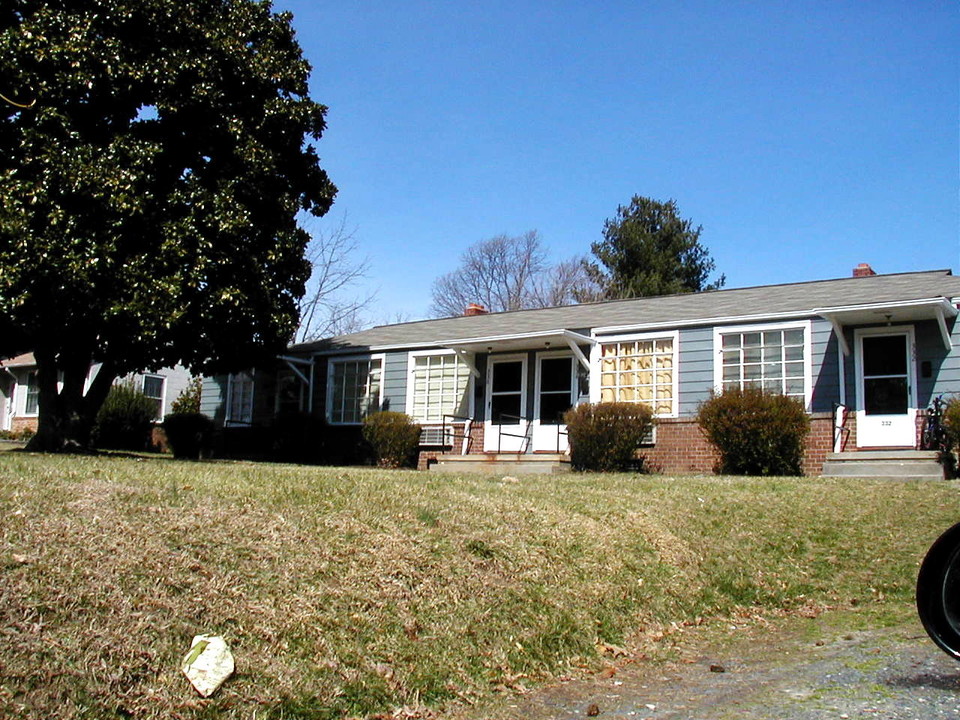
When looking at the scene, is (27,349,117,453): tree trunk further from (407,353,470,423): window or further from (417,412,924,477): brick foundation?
(417,412,924,477): brick foundation

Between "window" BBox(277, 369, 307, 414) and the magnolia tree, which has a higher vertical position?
the magnolia tree

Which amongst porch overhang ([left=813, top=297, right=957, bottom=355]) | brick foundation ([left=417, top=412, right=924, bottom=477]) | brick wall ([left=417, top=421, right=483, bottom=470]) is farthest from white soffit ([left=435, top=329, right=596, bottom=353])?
porch overhang ([left=813, top=297, right=957, bottom=355])

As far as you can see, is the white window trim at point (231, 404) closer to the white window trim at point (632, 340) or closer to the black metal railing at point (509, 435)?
the black metal railing at point (509, 435)

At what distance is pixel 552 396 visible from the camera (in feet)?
60.8

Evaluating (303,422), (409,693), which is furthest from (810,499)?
(303,422)

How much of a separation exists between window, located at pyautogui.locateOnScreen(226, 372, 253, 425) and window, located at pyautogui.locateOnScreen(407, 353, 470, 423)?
16.4 feet

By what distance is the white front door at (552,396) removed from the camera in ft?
60.1

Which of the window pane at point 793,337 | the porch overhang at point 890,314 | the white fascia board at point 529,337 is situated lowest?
the window pane at point 793,337

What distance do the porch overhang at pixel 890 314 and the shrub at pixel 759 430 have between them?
147 centimetres

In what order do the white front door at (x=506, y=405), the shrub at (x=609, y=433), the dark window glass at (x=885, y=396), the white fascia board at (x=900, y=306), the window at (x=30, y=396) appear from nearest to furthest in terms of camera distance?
the white fascia board at (x=900, y=306)
the dark window glass at (x=885, y=396)
the shrub at (x=609, y=433)
the white front door at (x=506, y=405)
the window at (x=30, y=396)

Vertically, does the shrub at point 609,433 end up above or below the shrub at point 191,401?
below

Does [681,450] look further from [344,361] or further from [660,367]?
[344,361]

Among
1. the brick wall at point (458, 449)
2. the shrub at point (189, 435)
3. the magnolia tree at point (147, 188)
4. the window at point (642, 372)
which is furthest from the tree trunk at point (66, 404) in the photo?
the window at point (642, 372)

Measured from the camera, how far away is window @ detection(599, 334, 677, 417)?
17.1 m
